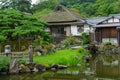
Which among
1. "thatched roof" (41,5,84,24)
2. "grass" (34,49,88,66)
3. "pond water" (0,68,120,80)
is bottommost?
"pond water" (0,68,120,80)

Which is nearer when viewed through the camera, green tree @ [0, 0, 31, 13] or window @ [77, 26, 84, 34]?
window @ [77, 26, 84, 34]

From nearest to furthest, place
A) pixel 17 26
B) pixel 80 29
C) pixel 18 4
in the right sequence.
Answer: pixel 17 26
pixel 80 29
pixel 18 4

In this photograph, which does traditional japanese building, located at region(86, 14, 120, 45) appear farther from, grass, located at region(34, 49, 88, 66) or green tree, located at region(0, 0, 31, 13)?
green tree, located at region(0, 0, 31, 13)

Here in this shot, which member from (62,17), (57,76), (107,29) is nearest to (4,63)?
(57,76)

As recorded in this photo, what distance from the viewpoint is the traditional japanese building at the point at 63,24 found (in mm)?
41531

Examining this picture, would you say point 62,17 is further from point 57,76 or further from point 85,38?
point 57,76

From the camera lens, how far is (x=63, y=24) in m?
42.0

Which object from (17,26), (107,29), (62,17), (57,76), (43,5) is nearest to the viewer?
(57,76)

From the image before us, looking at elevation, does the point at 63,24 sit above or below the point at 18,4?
below

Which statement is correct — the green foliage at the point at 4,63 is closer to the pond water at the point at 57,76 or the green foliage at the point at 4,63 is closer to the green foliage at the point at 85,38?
the pond water at the point at 57,76

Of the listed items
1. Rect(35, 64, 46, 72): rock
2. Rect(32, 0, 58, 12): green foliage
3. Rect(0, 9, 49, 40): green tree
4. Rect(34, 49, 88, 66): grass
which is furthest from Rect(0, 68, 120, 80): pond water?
Rect(32, 0, 58, 12): green foliage

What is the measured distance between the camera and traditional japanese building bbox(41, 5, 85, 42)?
41.5 meters

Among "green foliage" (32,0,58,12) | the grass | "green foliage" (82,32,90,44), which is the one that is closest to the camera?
the grass

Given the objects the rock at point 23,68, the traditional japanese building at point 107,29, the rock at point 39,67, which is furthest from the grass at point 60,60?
the traditional japanese building at point 107,29
